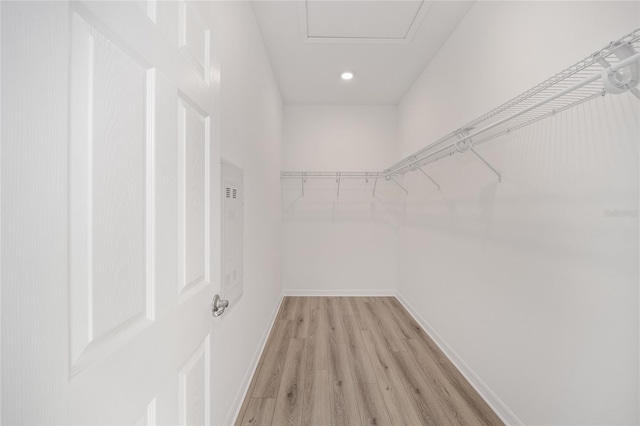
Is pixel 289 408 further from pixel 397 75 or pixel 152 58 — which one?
pixel 397 75

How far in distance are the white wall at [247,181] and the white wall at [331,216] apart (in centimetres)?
73

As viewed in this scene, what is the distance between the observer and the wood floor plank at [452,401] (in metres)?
1.58

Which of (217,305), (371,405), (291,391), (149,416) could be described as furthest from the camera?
(291,391)

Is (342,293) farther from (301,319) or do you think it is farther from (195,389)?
(195,389)

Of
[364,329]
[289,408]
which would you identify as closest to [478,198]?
[364,329]

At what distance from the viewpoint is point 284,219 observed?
3719 mm

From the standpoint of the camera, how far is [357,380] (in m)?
1.91

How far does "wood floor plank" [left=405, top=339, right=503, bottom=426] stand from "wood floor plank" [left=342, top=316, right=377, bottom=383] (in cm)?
39

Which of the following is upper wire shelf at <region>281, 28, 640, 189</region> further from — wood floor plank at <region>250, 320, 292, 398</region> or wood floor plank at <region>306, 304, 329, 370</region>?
wood floor plank at <region>250, 320, 292, 398</region>

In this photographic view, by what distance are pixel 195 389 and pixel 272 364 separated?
1425mm

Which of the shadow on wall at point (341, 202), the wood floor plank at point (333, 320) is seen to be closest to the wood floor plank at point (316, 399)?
the wood floor plank at point (333, 320)

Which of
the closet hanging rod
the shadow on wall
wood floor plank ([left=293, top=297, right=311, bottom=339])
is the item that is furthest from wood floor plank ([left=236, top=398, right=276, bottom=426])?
the closet hanging rod

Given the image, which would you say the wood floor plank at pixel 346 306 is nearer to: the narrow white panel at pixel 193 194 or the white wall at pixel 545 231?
the white wall at pixel 545 231

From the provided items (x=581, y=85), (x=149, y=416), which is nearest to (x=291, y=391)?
(x=149, y=416)
